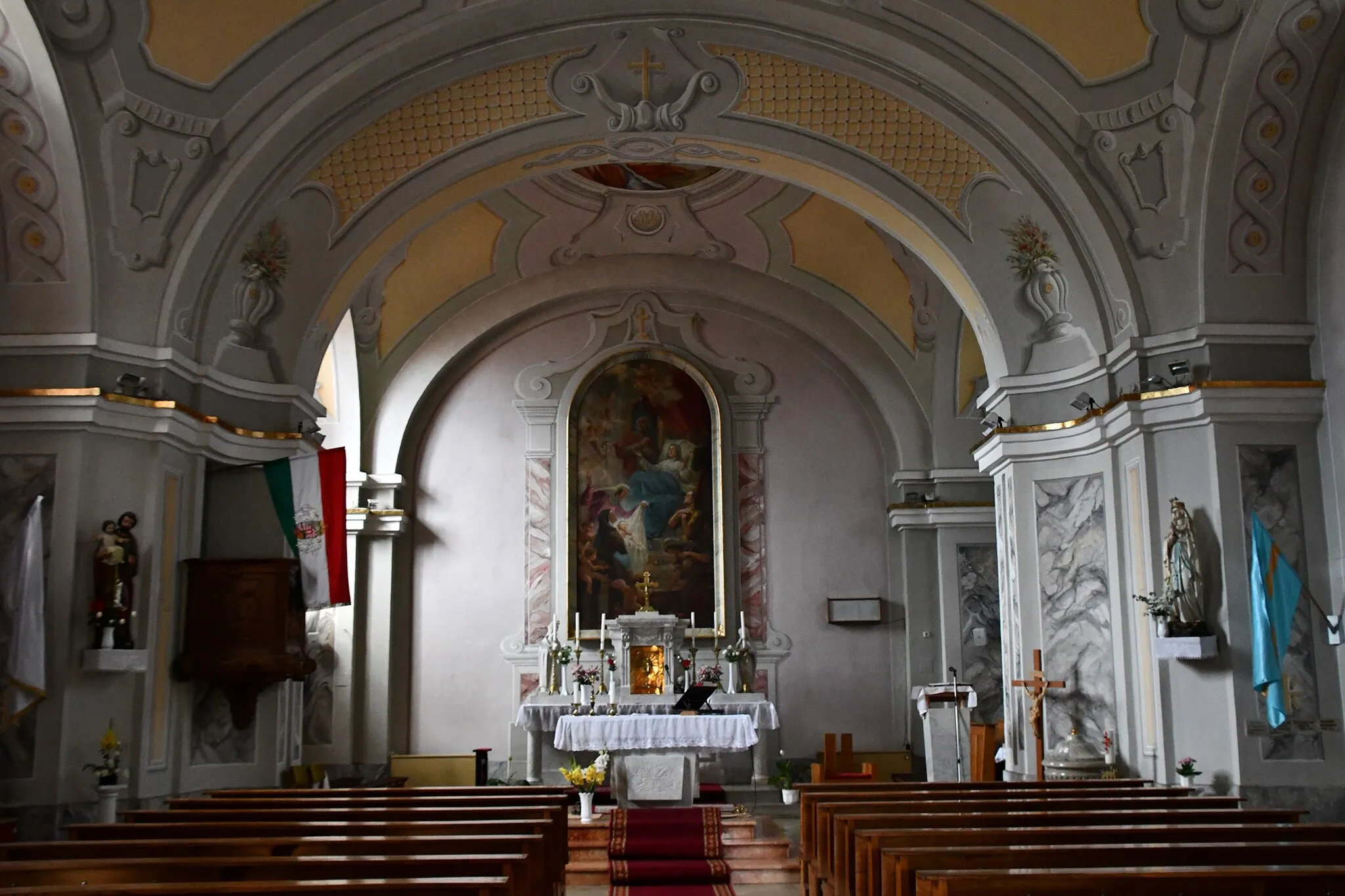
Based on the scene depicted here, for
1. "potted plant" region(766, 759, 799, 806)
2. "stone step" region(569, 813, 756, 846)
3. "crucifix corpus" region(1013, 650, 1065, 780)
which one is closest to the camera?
"crucifix corpus" region(1013, 650, 1065, 780)

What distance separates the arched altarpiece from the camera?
15766 millimetres

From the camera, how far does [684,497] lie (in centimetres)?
1616

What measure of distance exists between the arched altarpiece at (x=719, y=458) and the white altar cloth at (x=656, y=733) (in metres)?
3.41

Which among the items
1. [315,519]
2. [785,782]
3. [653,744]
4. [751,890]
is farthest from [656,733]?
[315,519]

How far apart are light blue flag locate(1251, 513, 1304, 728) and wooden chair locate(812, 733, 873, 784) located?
14.6 ft

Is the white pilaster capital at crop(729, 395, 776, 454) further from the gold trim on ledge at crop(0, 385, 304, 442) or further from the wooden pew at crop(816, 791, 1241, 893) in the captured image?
the wooden pew at crop(816, 791, 1241, 893)

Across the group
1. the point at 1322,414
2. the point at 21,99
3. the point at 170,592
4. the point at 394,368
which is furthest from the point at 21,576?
the point at 1322,414

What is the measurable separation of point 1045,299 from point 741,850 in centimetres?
547

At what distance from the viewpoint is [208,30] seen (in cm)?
957

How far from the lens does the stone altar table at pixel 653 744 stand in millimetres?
12148

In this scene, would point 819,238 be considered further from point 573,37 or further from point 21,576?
point 21,576

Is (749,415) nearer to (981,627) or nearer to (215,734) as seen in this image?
(981,627)

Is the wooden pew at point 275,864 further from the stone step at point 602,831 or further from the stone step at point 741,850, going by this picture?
the stone step at point 602,831

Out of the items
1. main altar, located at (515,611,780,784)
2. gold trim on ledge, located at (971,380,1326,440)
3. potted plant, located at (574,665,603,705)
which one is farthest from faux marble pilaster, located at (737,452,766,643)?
gold trim on ledge, located at (971,380,1326,440)
